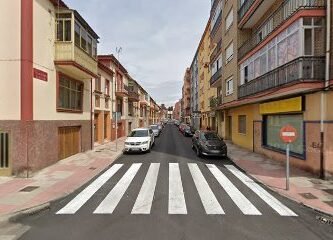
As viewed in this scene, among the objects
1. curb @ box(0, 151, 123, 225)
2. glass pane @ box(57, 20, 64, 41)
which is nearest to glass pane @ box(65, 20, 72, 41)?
glass pane @ box(57, 20, 64, 41)

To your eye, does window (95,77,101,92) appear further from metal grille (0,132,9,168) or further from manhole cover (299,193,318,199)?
manhole cover (299,193,318,199)

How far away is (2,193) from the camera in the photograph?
351 inches

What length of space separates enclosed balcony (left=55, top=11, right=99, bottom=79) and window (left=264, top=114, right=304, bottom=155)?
10.7 metres

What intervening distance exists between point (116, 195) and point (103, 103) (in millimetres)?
16823

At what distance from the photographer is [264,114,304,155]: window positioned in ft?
42.3

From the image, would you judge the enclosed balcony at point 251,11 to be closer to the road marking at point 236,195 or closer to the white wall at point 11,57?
the road marking at point 236,195

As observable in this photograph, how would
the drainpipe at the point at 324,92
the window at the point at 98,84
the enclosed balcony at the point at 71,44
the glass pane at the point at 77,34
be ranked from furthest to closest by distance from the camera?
the window at the point at 98,84 < the glass pane at the point at 77,34 < the enclosed balcony at the point at 71,44 < the drainpipe at the point at 324,92

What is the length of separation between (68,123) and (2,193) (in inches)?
280

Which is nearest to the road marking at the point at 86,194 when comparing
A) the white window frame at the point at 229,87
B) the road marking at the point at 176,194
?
the road marking at the point at 176,194

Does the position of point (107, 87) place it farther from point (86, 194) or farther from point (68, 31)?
point (86, 194)

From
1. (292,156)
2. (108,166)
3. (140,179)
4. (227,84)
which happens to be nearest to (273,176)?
(292,156)

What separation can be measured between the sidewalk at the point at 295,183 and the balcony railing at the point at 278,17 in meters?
6.43

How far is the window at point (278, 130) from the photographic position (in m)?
12.9

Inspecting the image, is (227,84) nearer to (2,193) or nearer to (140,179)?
(140,179)
